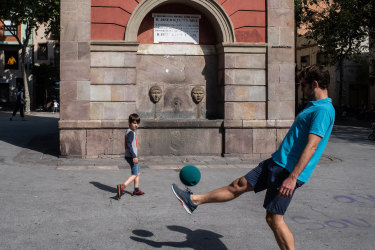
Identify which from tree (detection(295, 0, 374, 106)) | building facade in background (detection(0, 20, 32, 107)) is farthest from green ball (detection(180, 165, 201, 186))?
building facade in background (detection(0, 20, 32, 107))

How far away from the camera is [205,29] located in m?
12.1

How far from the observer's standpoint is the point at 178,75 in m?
11.8

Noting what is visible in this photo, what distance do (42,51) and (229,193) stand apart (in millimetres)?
46273

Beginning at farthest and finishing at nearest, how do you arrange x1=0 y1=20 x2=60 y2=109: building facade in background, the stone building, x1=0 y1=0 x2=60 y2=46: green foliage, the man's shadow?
x1=0 y1=20 x2=60 y2=109: building facade in background
x1=0 y1=0 x2=60 y2=46: green foliage
the stone building
the man's shadow

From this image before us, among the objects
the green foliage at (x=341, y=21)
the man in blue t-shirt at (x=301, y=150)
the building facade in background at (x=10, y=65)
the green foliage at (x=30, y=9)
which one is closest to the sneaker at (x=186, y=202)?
the man in blue t-shirt at (x=301, y=150)

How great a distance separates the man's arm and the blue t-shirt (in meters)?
0.05

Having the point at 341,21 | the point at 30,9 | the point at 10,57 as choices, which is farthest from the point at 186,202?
the point at 10,57

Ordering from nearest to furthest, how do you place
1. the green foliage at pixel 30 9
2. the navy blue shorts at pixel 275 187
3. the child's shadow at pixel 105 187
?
the navy blue shorts at pixel 275 187, the child's shadow at pixel 105 187, the green foliage at pixel 30 9

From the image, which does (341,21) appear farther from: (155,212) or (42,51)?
(42,51)

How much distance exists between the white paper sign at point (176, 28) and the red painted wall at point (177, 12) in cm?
13

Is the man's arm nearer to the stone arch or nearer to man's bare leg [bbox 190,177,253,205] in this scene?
man's bare leg [bbox 190,177,253,205]

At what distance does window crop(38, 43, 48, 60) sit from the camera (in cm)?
4684

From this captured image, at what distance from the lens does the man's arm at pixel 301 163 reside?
11.4 feet

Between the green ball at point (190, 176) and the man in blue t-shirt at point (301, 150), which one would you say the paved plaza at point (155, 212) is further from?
the man in blue t-shirt at point (301, 150)
